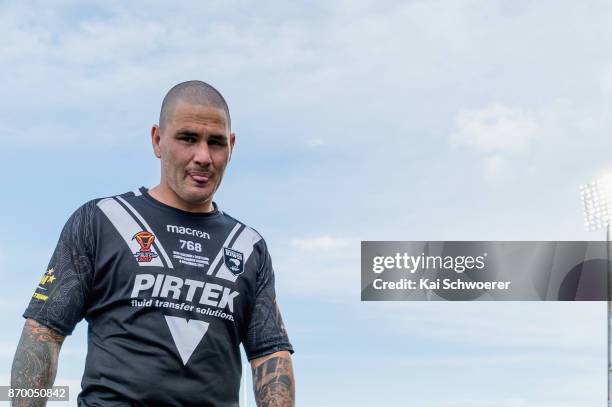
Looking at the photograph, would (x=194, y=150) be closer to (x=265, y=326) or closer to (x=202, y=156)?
(x=202, y=156)

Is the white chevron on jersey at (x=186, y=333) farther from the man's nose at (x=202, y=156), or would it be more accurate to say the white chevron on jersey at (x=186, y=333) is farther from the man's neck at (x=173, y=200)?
the man's nose at (x=202, y=156)

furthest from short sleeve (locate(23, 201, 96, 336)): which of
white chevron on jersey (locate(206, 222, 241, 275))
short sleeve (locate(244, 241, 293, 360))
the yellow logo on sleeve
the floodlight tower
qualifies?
A: the floodlight tower

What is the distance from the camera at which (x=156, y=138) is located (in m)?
4.64

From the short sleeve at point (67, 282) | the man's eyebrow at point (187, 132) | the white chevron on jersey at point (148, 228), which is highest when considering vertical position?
the man's eyebrow at point (187, 132)

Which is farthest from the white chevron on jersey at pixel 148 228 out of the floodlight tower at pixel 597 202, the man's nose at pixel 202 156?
the floodlight tower at pixel 597 202

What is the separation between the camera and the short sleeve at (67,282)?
4.31 metres

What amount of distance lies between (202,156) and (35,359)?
1.40 m

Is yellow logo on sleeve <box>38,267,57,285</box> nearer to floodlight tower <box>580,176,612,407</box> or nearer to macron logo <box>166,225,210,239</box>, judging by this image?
macron logo <box>166,225,210,239</box>

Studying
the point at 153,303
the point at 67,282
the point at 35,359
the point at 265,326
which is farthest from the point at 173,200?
the point at 35,359

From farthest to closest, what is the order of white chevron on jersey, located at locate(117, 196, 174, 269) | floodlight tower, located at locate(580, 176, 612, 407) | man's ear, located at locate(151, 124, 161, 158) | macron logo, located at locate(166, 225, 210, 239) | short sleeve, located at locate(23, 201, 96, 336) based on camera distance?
floodlight tower, located at locate(580, 176, 612, 407) → man's ear, located at locate(151, 124, 161, 158) → macron logo, located at locate(166, 225, 210, 239) → white chevron on jersey, located at locate(117, 196, 174, 269) → short sleeve, located at locate(23, 201, 96, 336)

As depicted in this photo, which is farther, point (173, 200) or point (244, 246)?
point (244, 246)

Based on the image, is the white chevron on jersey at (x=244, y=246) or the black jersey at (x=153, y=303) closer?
the black jersey at (x=153, y=303)

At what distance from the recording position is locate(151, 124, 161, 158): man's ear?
15.2ft

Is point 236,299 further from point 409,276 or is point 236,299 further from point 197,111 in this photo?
point 409,276
